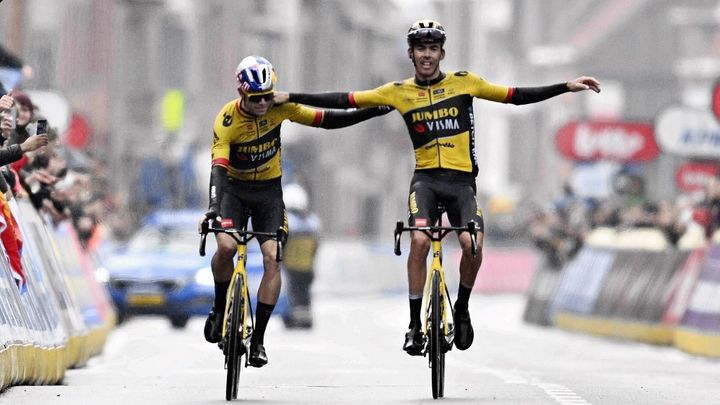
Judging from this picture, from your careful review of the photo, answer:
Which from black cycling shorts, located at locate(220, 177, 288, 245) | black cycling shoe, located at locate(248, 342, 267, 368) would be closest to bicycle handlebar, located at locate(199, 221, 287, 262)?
black cycling shorts, located at locate(220, 177, 288, 245)

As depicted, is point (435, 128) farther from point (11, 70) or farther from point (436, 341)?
point (11, 70)

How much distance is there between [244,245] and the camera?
1438 cm

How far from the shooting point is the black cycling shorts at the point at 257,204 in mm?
14594

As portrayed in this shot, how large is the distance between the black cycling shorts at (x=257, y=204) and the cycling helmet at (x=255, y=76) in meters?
0.69

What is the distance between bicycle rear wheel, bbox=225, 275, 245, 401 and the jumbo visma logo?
5.25 feet

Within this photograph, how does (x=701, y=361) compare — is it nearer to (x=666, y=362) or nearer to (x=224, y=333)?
(x=666, y=362)

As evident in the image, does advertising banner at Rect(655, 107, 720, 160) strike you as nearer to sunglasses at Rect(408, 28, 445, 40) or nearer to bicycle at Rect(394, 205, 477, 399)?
sunglasses at Rect(408, 28, 445, 40)

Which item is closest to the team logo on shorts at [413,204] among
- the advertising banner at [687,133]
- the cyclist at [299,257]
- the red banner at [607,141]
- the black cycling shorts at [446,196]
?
the black cycling shorts at [446,196]

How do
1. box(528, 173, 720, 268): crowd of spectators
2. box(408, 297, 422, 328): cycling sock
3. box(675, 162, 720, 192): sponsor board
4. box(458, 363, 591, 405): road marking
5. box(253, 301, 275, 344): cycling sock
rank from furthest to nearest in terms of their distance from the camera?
box(675, 162, 720, 192): sponsor board, box(528, 173, 720, 268): crowd of spectators, box(253, 301, 275, 344): cycling sock, box(408, 297, 422, 328): cycling sock, box(458, 363, 591, 405): road marking

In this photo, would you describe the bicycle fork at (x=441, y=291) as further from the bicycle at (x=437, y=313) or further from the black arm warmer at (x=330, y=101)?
the black arm warmer at (x=330, y=101)

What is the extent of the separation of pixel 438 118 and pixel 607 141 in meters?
30.6

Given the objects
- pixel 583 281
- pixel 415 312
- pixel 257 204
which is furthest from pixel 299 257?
pixel 415 312

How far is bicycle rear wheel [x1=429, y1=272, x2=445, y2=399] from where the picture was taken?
45.0 ft

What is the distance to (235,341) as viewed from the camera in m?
13.9
